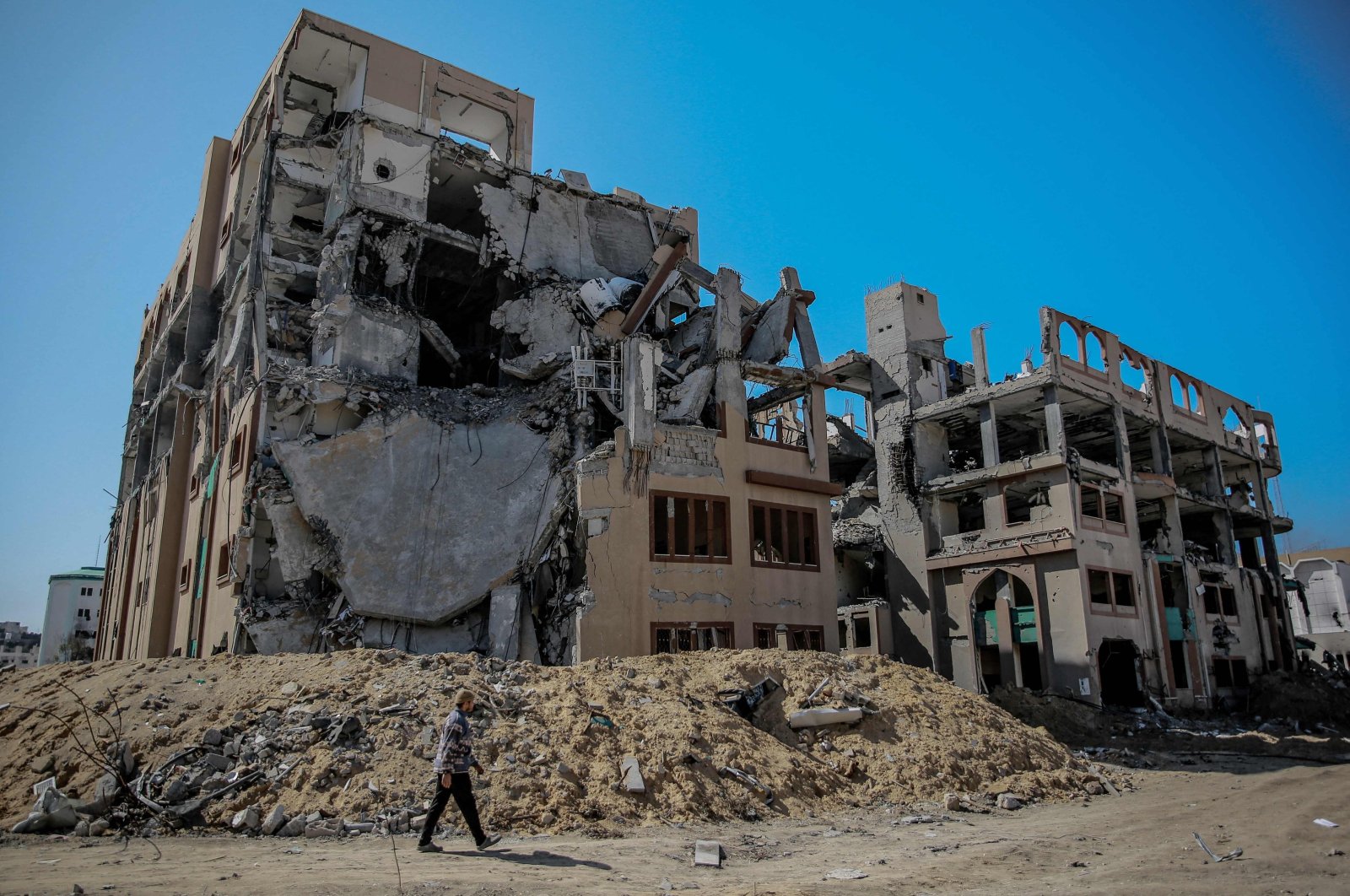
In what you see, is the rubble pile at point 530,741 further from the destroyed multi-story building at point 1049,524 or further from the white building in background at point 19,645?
the white building in background at point 19,645

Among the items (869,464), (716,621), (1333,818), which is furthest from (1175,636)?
(1333,818)

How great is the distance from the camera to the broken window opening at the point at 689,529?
24.5 m

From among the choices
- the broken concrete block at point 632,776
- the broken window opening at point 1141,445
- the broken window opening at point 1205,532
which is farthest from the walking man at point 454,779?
the broken window opening at point 1205,532

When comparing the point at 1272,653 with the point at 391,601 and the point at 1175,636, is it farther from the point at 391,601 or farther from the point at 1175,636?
the point at 391,601

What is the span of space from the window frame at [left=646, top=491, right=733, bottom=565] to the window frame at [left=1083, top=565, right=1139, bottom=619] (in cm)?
1301

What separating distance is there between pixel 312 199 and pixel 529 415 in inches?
516

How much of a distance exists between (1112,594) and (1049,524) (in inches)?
127

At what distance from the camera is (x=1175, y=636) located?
34.4 metres

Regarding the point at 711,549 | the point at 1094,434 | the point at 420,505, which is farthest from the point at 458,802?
the point at 1094,434

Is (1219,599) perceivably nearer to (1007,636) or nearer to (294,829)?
(1007,636)

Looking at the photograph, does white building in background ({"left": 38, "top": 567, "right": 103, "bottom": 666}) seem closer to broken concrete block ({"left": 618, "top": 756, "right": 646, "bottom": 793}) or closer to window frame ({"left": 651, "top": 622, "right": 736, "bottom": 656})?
window frame ({"left": 651, "top": 622, "right": 736, "bottom": 656})

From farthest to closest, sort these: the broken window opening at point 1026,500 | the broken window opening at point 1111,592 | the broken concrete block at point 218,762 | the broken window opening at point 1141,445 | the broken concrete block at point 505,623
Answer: the broken window opening at point 1141,445
the broken window opening at point 1026,500
the broken window opening at point 1111,592
the broken concrete block at point 505,623
the broken concrete block at point 218,762

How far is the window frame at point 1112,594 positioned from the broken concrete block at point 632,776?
22.8m

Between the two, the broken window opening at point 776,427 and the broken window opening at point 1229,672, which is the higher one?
the broken window opening at point 776,427
